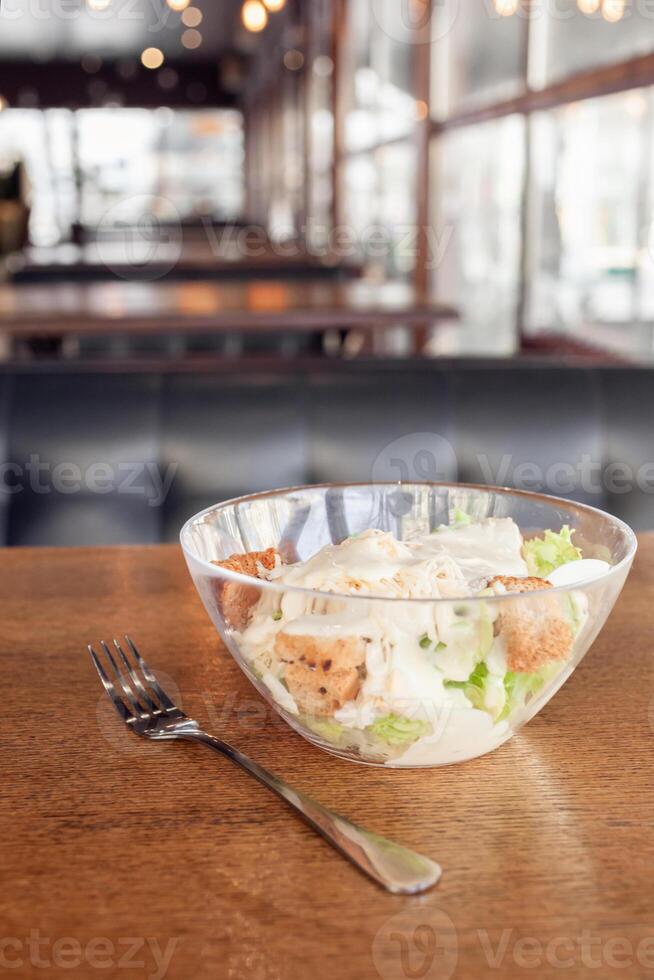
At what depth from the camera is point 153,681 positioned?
2.34 feet

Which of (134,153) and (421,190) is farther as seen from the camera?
(134,153)

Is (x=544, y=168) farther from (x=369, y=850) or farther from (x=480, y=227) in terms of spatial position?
(x=369, y=850)

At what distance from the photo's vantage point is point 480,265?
428 cm

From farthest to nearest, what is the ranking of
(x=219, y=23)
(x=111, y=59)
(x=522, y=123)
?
(x=111, y=59)
(x=219, y=23)
(x=522, y=123)

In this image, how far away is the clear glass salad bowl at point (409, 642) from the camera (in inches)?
20.9

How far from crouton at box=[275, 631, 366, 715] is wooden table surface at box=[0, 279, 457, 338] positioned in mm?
2380

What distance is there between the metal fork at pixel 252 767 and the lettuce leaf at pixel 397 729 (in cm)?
5

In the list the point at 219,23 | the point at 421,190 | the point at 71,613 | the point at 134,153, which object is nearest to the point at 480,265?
the point at 421,190

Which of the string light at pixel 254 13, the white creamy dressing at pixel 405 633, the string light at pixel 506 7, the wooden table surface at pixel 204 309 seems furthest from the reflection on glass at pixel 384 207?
the white creamy dressing at pixel 405 633

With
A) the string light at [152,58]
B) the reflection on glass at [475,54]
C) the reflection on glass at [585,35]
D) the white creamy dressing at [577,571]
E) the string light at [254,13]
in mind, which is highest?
the string light at [152,58]

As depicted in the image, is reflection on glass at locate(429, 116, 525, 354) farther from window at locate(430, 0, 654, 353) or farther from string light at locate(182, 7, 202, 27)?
string light at locate(182, 7, 202, 27)

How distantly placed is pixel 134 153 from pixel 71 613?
1665cm

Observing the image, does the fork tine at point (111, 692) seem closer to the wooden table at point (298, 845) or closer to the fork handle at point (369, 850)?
→ the wooden table at point (298, 845)

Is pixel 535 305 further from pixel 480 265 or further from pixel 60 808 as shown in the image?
pixel 60 808
